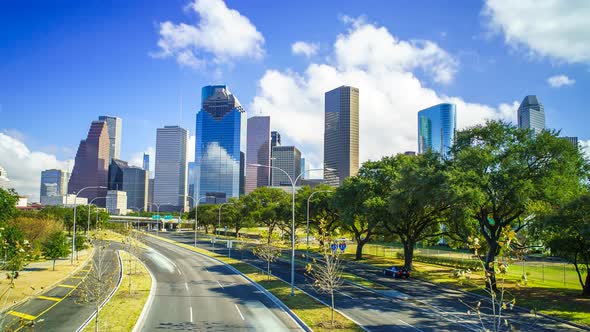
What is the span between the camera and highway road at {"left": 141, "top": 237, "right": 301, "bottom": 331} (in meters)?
24.0

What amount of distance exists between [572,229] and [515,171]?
627 cm

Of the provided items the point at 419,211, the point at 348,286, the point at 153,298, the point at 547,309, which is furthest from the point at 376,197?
the point at 153,298

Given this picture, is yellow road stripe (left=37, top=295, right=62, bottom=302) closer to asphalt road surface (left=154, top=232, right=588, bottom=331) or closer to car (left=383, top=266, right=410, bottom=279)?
asphalt road surface (left=154, top=232, right=588, bottom=331)

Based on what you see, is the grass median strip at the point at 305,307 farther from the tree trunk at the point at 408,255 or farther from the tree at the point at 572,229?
the tree trunk at the point at 408,255

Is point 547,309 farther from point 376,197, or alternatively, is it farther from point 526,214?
point 376,197

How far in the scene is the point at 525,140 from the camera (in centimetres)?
3875

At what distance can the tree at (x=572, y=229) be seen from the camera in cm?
3014

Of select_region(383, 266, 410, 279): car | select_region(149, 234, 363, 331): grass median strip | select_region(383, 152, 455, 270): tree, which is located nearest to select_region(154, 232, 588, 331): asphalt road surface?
select_region(149, 234, 363, 331): grass median strip

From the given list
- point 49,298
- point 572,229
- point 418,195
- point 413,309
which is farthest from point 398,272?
point 49,298

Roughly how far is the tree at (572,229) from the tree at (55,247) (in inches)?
1970

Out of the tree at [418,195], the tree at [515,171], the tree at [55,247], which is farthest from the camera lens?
the tree at [55,247]

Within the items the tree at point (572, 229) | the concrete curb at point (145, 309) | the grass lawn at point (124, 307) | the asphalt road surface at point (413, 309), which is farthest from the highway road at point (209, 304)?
the tree at point (572, 229)

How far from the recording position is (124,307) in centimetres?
2750

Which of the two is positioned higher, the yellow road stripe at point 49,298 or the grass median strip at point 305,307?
the grass median strip at point 305,307
